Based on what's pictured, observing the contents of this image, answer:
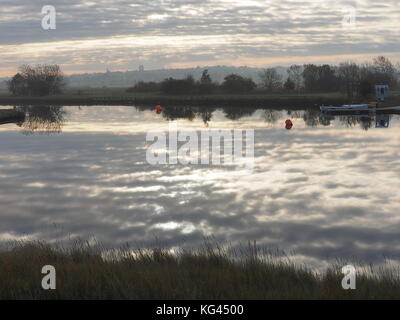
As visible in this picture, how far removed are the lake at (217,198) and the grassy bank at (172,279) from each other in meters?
2.23

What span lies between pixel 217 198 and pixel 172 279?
10485 mm

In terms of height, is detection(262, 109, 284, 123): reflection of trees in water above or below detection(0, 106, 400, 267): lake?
above

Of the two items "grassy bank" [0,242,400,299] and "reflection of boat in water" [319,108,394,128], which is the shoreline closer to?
"reflection of boat in water" [319,108,394,128]

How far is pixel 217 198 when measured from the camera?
19938 millimetres

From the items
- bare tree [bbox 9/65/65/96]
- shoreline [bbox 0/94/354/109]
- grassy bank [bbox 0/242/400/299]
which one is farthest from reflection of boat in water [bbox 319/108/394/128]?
bare tree [bbox 9/65/65/96]

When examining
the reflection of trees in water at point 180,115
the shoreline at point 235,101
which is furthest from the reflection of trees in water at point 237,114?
the shoreline at point 235,101

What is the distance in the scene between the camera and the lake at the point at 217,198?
14703mm

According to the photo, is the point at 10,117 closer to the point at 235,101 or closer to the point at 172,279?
the point at 235,101

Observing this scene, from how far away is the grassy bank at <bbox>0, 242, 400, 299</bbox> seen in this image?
8852 millimetres

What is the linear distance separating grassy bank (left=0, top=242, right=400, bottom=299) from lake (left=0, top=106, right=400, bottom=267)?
87.9 inches

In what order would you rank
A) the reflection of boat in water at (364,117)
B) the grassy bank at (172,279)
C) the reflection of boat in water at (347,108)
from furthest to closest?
the reflection of boat in water at (347,108) < the reflection of boat in water at (364,117) < the grassy bank at (172,279)

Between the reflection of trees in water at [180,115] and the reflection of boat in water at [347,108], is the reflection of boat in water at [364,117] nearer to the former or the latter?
the reflection of boat in water at [347,108]

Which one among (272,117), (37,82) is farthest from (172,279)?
(37,82)

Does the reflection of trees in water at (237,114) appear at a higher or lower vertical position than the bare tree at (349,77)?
lower
